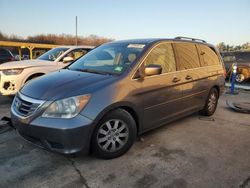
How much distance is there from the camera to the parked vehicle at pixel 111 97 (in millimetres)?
2811

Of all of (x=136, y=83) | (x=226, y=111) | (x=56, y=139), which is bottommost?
(x=226, y=111)

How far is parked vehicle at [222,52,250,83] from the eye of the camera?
12.2 metres

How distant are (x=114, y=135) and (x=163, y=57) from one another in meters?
1.59

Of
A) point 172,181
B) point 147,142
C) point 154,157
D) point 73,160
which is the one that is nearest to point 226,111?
point 147,142

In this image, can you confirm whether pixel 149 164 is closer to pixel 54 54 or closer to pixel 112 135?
pixel 112 135

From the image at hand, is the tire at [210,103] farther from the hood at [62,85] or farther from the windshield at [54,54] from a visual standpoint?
the windshield at [54,54]

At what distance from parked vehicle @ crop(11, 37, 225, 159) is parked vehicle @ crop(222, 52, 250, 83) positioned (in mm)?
8815

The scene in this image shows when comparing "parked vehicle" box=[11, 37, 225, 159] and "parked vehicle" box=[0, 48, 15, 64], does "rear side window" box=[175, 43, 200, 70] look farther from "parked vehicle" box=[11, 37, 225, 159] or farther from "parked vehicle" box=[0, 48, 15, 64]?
"parked vehicle" box=[0, 48, 15, 64]

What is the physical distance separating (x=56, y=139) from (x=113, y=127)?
0.77 metres

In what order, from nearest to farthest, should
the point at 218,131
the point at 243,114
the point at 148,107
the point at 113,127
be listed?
the point at 113,127, the point at 148,107, the point at 218,131, the point at 243,114

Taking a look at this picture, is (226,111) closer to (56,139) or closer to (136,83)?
(136,83)

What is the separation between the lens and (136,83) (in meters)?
3.35

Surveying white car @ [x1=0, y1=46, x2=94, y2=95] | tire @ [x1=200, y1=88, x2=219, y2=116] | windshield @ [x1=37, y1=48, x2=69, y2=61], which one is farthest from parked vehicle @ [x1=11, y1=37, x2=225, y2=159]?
windshield @ [x1=37, y1=48, x2=69, y2=61]

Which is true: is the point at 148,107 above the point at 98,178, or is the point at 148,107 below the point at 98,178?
above
